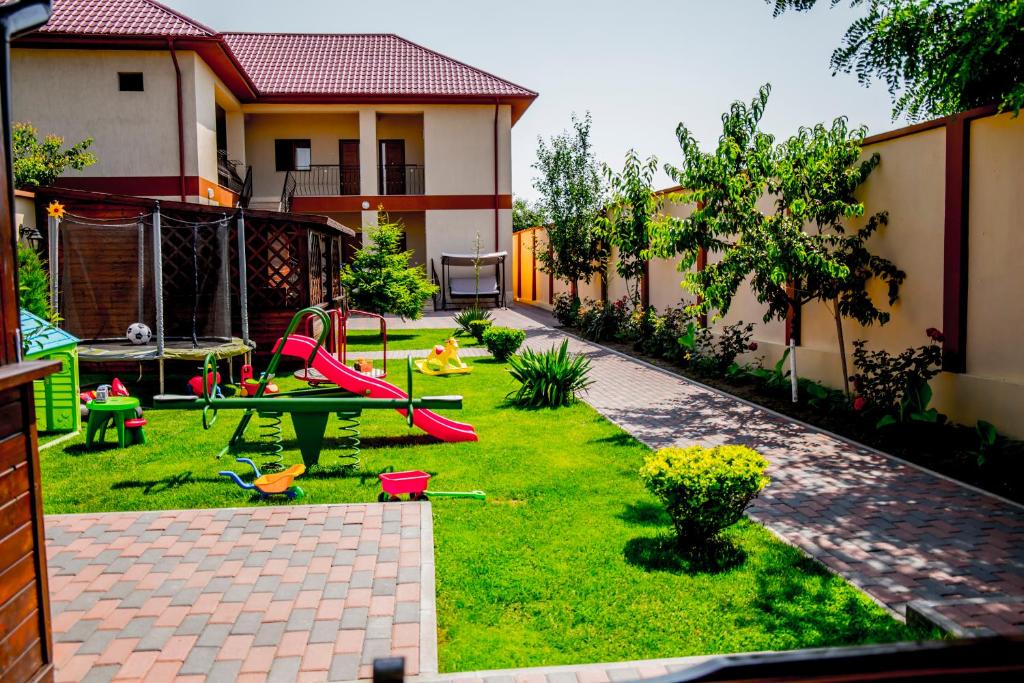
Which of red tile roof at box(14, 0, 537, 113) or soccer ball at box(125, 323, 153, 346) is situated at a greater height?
red tile roof at box(14, 0, 537, 113)

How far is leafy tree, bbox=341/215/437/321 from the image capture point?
18922 mm

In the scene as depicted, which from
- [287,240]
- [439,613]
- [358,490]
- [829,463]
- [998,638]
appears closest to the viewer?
[998,638]

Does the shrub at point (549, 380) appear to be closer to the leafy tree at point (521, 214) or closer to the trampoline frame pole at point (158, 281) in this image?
the trampoline frame pole at point (158, 281)

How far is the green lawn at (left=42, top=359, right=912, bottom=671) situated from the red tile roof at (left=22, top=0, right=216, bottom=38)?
49.3 ft

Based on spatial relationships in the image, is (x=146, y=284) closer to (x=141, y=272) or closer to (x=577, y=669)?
(x=141, y=272)

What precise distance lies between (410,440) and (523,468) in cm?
175

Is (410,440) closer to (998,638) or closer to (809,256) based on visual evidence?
(809,256)

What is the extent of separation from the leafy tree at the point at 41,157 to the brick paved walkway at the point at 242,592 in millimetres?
12838

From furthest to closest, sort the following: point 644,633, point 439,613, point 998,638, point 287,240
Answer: point 287,240 → point 439,613 → point 644,633 → point 998,638

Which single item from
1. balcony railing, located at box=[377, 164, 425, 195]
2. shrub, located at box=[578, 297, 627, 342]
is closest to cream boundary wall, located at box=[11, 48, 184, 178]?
balcony railing, located at box=[377, 164, 425, 195]

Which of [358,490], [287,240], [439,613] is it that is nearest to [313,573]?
[439,613]

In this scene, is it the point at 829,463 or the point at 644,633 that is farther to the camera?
the point at 829,463

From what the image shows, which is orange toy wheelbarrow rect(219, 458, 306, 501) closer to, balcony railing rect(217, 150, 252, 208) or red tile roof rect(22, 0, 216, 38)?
red tile roof rect(22, 0, 216, 38)

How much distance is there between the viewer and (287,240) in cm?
1372
